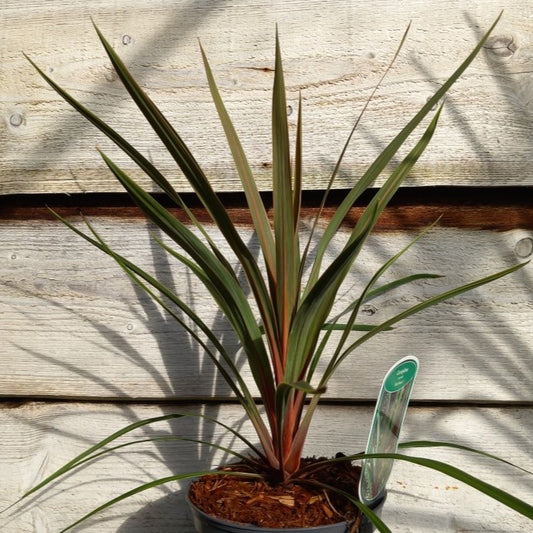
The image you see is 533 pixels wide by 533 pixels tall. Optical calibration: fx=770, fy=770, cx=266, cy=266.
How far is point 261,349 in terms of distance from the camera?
0.92 m

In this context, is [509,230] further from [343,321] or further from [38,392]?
[38,392]

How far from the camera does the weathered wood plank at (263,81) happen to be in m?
1.13

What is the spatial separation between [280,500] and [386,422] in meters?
0.16

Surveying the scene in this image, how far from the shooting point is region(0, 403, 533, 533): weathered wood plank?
1.15 meters

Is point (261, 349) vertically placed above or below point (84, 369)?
below

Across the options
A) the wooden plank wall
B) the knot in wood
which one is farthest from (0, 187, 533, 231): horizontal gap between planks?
the knot in wood

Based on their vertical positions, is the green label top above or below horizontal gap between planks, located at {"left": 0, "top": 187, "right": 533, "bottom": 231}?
below

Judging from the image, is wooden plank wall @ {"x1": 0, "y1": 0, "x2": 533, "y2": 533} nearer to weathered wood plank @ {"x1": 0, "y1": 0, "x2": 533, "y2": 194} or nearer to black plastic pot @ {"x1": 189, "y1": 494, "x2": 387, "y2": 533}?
weathered wood plank @ {"x1": 0, "y1": 0, "x2": 533, "y2": 194}

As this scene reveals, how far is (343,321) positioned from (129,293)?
1.10 ft

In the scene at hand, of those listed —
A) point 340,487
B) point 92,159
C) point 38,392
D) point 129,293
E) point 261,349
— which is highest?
point 92,159

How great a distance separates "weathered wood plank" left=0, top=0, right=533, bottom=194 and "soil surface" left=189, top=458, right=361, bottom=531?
17.2 inches

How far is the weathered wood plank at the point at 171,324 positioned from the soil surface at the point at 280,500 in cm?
23

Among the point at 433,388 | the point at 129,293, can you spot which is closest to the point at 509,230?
the point at 433,388

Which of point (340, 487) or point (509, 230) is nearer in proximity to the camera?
point (340, 487)
